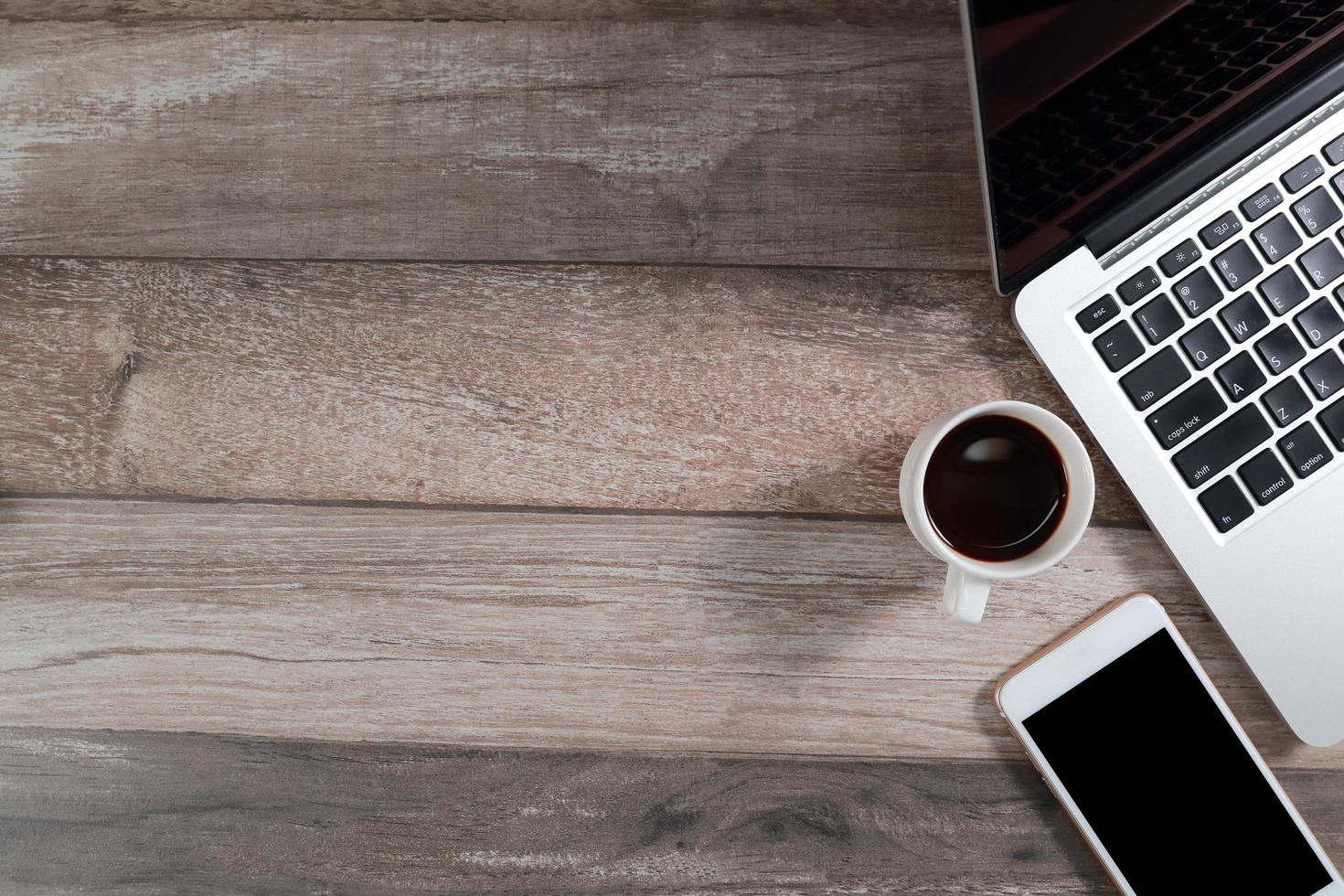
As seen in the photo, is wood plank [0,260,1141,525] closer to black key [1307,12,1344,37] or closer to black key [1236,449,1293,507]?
black key [1236,449,1293,507]

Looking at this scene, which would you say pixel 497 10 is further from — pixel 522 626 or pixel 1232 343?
pixel 1232 343

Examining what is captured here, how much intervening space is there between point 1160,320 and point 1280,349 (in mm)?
88

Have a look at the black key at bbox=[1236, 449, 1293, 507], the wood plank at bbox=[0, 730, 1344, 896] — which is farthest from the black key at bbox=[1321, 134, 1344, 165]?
the wood plank at bbox=[0, 730, 1344, 896]

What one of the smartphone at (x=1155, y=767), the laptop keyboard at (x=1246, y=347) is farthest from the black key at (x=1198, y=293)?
the smartphone at (x=1155, y=767)

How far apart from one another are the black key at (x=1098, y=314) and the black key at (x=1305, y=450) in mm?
150

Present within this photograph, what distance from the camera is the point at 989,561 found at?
59 cm

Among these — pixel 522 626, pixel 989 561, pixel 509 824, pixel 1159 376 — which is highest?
pixel 1159 376

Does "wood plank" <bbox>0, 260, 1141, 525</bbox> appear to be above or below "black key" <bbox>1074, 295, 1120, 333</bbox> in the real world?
below

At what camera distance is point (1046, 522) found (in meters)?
0.61

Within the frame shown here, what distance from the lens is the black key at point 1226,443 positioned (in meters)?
0.60

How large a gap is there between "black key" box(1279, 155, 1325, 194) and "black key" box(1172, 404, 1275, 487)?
6.4 inches

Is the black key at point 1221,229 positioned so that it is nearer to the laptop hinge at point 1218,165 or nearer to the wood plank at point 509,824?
the laptop hinge at point 1218,165

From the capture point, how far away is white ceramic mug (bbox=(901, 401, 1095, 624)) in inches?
22.3

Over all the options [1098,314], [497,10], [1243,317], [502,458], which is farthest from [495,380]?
[1243,317]
